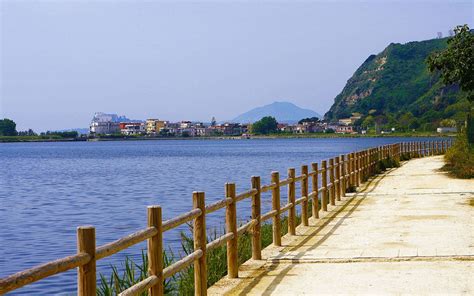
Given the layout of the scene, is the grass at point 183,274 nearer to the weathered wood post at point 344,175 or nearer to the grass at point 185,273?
the grass at point 185,273

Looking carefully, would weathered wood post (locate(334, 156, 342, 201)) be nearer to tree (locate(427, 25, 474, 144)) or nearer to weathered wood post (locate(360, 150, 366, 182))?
tree (locate(427, 25, 474, 144))

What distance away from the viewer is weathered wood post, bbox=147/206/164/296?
8742mm

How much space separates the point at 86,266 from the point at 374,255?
7682 mm

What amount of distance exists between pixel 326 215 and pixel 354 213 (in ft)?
2.40

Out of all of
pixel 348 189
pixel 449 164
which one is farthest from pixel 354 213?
pixel 449 164

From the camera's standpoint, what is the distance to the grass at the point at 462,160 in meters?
34.1

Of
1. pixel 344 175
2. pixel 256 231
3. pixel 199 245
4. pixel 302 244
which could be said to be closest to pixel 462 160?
pixel 344 175

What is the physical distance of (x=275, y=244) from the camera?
15.5 metres

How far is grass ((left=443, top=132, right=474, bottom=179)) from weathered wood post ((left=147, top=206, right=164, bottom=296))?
1052 inches

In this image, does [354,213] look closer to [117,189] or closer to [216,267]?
[216,267]

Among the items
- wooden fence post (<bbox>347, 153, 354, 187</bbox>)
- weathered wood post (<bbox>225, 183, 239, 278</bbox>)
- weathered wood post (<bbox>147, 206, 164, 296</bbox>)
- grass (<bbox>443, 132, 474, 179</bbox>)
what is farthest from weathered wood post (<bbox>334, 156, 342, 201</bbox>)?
weathered wood post (<bbox>147, 206, 164, 296</bbox>)

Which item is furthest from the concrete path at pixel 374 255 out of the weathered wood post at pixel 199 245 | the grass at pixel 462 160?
the grass at pixel 462 160

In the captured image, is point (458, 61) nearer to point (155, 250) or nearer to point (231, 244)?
point (231, 244)

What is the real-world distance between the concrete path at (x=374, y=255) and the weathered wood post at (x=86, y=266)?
4350mm
